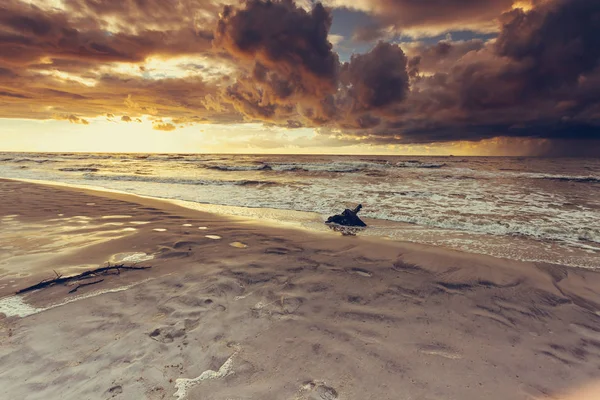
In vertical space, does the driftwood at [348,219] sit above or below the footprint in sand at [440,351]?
above

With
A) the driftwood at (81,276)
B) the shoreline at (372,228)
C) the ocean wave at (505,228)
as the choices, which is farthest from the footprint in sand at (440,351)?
the ocean wave at (505,228)

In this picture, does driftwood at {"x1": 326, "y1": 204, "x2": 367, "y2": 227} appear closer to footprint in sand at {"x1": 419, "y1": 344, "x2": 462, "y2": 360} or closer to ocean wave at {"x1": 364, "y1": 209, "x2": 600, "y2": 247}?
ocean wave at {"x1": 364, "y1": 209, "x2": 600, "y2": 247}

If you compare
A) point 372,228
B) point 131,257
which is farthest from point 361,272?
point 131,257

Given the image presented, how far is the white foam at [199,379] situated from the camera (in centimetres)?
274

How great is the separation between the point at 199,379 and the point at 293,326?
51.5 inches

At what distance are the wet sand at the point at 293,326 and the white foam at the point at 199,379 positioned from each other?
0.06 feet

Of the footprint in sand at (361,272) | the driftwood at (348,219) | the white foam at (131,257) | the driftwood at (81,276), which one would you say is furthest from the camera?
the driftwood at (348,219)

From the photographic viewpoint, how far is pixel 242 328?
373cm

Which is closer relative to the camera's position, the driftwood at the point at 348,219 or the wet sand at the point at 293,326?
the wet sand at the point at 293,326

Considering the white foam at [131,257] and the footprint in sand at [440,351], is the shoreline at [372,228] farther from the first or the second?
the footprint in sand at [440,351]

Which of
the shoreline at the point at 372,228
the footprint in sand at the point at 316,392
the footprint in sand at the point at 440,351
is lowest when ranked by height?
the footprint in sand at the point at 316,392

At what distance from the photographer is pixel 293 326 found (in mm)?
3807

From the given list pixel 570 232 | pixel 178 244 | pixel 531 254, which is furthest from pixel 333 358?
pixel 570 232

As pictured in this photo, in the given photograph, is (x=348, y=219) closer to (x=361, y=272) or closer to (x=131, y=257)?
(x=361, y=272)
